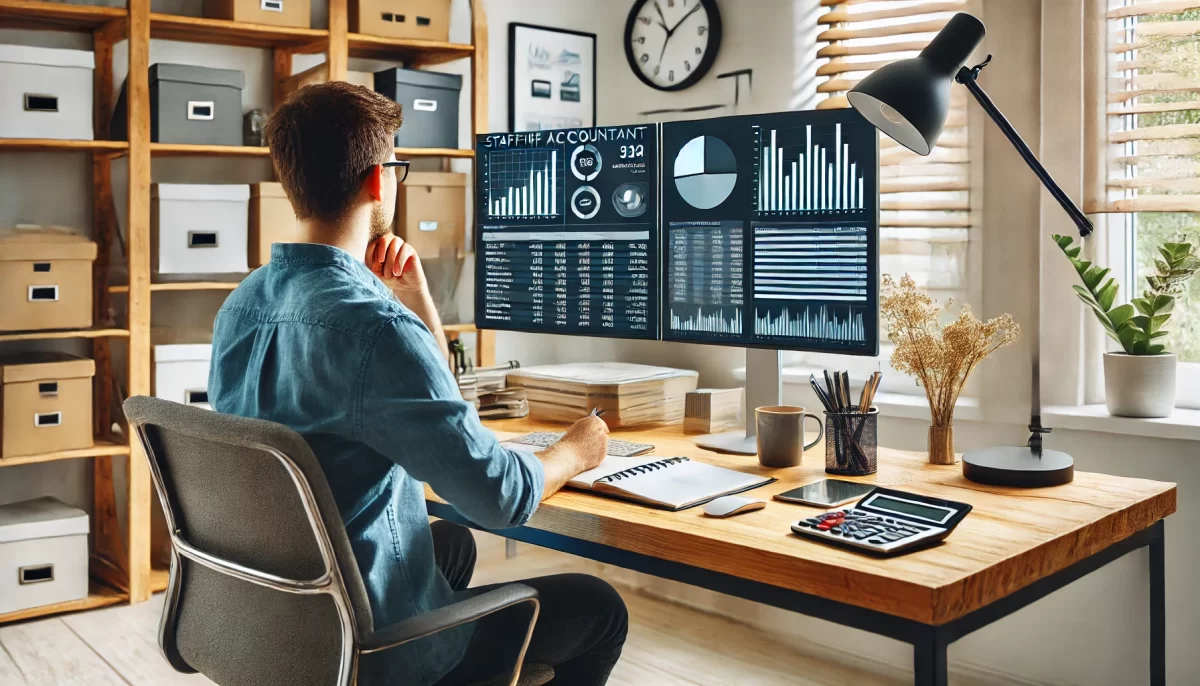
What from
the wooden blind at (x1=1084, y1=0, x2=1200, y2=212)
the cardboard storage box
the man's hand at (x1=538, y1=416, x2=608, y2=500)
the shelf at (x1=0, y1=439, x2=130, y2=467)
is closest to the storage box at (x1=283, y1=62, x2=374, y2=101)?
the cardboard storage box

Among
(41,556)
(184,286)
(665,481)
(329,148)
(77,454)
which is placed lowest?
(41,556)

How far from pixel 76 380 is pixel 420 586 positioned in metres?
2.00

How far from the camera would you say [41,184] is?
127 inches

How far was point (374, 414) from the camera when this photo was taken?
4.37 feet

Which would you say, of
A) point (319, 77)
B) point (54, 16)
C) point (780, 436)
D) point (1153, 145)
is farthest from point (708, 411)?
point (54, 16)

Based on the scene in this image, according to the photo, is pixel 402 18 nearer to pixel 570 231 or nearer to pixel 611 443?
pixel 570 231

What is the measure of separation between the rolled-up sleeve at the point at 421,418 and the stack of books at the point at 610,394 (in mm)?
944

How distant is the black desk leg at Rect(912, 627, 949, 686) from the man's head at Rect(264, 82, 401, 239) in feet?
3.11

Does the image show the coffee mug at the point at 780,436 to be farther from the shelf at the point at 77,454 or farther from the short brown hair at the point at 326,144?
the shelf at the point at 77,454

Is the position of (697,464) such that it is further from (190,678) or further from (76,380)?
(76,380)

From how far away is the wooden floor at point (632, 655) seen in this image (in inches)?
105

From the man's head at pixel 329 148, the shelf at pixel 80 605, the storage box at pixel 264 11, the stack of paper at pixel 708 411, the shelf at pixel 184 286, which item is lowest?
the shelf at pixel 80 605

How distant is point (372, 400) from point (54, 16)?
2320 mm

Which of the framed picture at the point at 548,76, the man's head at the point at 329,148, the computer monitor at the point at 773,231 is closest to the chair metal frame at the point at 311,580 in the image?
the man's head at the point at 329,148
